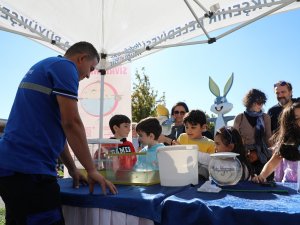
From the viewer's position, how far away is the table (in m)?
0.82

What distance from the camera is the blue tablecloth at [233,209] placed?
793 millimetres

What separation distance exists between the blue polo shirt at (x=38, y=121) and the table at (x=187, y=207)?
0.20 metres

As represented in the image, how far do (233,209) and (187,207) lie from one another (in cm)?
14

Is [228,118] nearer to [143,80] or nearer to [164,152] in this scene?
[164,152]

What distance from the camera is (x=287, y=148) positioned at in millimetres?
1457

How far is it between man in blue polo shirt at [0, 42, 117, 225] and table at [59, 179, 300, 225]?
0.09 m

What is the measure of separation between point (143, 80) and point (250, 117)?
10492 mm

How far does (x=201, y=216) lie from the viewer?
0.88 meters

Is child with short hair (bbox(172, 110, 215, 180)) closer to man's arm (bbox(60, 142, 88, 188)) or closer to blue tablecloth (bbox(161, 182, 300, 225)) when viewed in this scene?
man's arm (bbox(60, 142, 88, 188))

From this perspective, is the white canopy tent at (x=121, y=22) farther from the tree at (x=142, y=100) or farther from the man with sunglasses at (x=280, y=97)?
the tree at (x=142, y=100)

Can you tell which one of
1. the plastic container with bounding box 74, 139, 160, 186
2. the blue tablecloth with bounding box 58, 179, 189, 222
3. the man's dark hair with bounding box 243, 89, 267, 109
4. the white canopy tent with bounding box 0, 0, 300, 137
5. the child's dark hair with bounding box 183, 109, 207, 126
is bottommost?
the blue tablecloth with bounding box 58, 179, 189, 222

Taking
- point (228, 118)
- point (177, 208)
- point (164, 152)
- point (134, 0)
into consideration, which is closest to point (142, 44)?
point (134, 0)

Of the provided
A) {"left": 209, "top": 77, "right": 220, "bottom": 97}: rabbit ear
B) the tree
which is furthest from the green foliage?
{"left": 209, "top": 77, "right": 220, "bottom": 97}: rabbit ear

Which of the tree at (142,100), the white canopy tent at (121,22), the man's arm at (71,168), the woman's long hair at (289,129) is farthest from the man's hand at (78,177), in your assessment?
the tree at (142,100)
